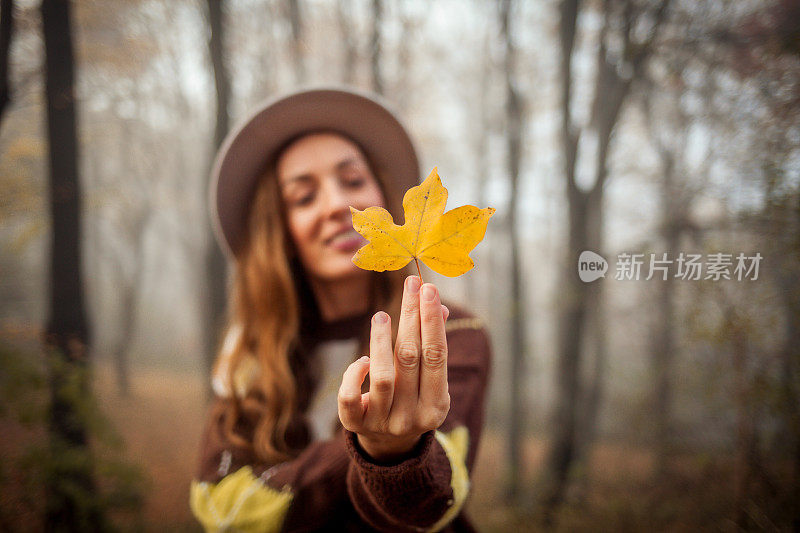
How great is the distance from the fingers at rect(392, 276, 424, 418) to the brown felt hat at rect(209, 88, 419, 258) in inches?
26.7

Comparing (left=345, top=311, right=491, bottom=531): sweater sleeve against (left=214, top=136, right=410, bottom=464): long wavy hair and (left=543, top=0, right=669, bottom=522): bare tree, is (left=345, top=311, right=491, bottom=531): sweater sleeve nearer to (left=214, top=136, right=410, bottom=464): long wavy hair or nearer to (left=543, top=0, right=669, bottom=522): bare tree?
(left=214, top=136, right=410, bottom=464): long wavy hair

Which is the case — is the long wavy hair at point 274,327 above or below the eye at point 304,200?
below

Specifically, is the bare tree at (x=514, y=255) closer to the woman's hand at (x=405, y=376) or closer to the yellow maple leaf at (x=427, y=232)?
the yellow maple leaf at (x=427, y=232)

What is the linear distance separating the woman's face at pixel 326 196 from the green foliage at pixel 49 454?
1.68 metres

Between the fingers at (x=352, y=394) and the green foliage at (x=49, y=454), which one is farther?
the green foliage at (x=49, y=454)

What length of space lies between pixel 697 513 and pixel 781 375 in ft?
3.77

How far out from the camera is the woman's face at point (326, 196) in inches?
32.6

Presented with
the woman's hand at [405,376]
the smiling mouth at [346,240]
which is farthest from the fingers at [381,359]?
the smiling mouth at [346,240]

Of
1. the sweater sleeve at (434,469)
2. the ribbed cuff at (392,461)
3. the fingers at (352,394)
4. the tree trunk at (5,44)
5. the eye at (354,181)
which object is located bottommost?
the sweater sleeve at (434,469)

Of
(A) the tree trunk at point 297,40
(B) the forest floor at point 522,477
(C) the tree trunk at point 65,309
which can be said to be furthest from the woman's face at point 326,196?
(A) the tree trunk at point 297,40

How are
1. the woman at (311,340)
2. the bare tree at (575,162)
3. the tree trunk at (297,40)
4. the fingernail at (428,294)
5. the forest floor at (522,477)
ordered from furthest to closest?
→ 1. the tree trunk at (297,40)
2. the bare tree at (575,162)
3. the forest floor at (522,477)
4. the woman at (311,340)
5. the fingernail at (428,294)

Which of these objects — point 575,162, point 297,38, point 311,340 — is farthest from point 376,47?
point 311,340

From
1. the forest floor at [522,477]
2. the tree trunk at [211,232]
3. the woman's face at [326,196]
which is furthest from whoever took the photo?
the tree trunk at [211,232]

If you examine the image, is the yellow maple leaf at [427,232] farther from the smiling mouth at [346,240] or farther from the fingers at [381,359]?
the smiling mouth at [346,240]
